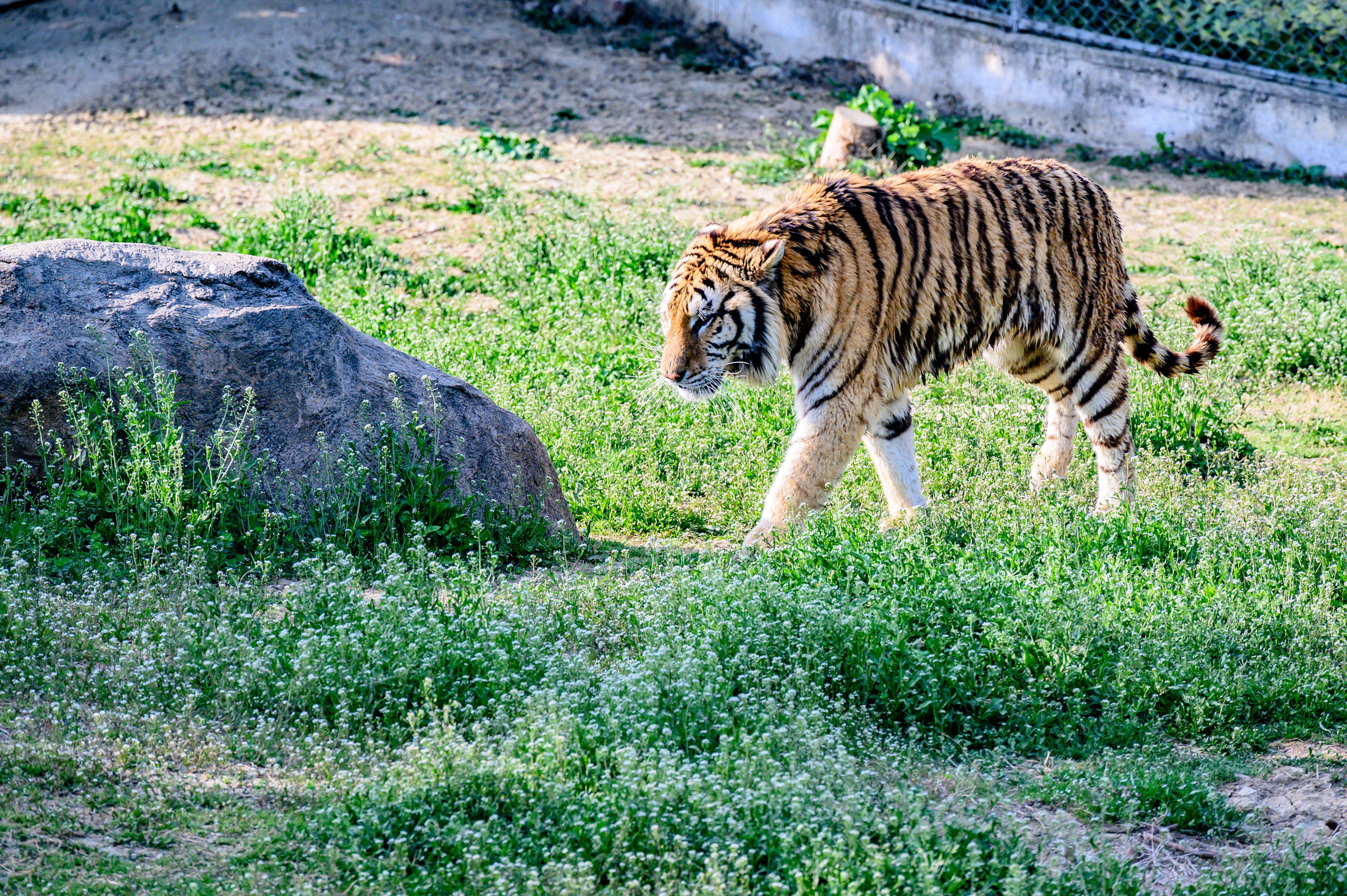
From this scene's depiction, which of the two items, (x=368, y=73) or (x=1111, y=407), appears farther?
(x=368, y=73)

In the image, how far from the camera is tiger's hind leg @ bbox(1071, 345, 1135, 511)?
5.58 m

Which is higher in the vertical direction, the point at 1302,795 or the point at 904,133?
the point at 904,133

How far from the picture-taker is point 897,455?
546 cm

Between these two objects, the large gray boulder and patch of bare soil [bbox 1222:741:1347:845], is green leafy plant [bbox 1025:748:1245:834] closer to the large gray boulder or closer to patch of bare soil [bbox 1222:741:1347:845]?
patch of bare soil [bbox 1222:741:1347:845]

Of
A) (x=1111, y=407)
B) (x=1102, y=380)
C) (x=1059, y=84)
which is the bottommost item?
(x=1111, y=407)

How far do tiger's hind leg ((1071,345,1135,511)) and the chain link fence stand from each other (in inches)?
236

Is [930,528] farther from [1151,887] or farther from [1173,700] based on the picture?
[1151,887]

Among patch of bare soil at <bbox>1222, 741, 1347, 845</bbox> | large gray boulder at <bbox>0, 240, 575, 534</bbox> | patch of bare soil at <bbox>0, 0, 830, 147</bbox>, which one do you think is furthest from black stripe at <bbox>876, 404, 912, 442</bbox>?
patch of bare soil at <bbox>0, 0, 830, 147</bbox>

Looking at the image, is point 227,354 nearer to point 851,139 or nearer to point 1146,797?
point 1146,797

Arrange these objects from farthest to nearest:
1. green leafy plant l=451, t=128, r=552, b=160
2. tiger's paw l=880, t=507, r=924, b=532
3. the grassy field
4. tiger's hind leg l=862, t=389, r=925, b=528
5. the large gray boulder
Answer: green leafy plant l=451, t=128, r=552, b=160 < tiger's hind leg l=862, t=389, r=925, b=528 < tiger's paw l=880, t=507, r=924, b=532 < the large gray boulder < the grassy field

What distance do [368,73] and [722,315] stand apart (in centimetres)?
814

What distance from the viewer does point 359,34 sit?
12539mm

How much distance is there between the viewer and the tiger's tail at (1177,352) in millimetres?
5754

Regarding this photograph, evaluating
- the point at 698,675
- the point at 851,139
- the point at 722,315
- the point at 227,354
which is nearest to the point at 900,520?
the point at 722,315
